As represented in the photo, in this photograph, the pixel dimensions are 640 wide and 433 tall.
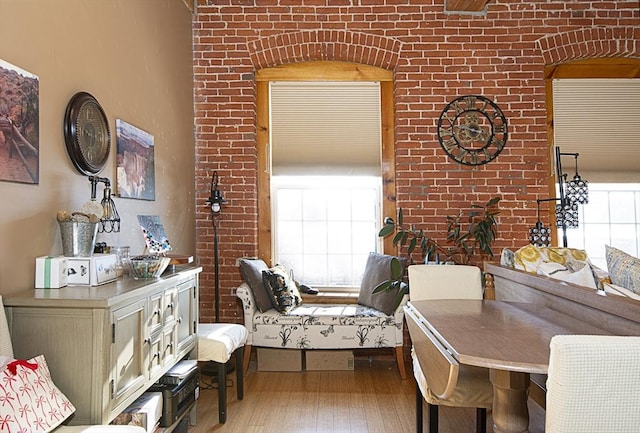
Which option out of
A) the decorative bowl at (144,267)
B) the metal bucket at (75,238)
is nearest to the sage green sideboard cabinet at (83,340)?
the metal bucket at (75,238)

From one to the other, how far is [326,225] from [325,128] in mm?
904

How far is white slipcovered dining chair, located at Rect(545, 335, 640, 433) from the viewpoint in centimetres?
105

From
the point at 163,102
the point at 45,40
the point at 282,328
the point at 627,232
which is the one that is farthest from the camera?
the point at 627,232

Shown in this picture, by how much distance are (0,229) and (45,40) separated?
85 cm

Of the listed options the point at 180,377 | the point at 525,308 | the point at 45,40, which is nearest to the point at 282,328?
the point at 180,377

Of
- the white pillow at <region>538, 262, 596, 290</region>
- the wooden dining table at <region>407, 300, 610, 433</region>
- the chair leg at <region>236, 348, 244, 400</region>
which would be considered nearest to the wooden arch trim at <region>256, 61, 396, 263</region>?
the chair leg at <region>236, 348, 244, 400</region>

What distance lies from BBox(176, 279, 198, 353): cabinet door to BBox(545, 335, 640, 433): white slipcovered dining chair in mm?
1888

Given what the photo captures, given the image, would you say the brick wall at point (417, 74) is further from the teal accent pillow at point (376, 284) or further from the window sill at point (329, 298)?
the window sill at point (329, 298)

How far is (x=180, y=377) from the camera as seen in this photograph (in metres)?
2.36

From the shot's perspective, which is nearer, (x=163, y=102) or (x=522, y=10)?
(x=163, y=102)

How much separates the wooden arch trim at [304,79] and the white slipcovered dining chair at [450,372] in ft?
4.87

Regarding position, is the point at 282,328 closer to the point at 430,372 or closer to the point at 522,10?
the point at 430,372

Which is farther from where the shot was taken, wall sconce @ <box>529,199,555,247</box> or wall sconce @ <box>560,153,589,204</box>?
wall sconce @ <box>560,153,589,204</box>

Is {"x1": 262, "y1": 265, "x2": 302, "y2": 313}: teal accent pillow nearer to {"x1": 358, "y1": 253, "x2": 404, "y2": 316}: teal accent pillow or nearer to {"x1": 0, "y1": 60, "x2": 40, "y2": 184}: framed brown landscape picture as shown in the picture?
{"x1": 358, "y1": 253, "x2": 404, "y2": 316}: teal accent pillow
